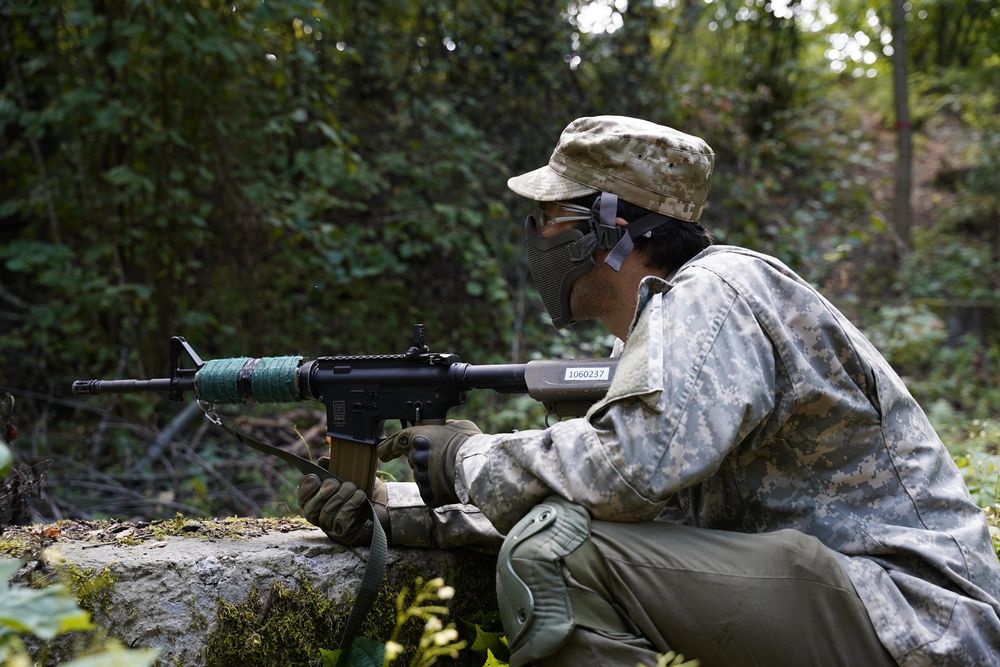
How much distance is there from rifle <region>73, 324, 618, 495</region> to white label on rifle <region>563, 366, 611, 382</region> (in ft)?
0.30

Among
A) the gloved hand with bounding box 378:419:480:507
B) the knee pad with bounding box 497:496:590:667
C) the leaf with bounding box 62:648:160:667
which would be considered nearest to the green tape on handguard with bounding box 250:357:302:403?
the gloved hand with bounding box 378:419:480:507

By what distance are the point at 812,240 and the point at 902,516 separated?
901 centimetres

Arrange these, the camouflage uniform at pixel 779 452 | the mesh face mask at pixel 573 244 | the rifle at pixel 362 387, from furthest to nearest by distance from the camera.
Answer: the rifle at pixel 362 387, the mesh face mask at pixel 573 244, the camouflage uniform at pixel 779 452

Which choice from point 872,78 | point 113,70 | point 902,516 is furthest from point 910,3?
point 902,516

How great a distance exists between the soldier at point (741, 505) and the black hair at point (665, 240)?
0.24m

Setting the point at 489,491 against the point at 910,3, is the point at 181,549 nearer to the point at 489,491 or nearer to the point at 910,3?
the point at 489,491

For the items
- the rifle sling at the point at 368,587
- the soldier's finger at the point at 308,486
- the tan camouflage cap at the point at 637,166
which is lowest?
the rifle sling at the point at 368,587

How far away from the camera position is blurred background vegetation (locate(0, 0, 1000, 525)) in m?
5.80

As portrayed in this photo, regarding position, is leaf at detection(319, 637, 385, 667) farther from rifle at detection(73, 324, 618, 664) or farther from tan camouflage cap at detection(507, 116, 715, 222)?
tan camouflage cap at detection(507, 116, 715, 222)

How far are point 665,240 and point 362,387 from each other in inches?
45.0

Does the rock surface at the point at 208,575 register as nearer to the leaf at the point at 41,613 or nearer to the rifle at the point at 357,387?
the rifle at the point at 357,387

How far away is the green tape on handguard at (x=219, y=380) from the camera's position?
3.02 metres

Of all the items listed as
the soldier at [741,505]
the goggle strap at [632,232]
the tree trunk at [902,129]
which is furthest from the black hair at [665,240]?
the tree trunk at [902,129]

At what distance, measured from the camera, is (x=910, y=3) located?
13945 mm
